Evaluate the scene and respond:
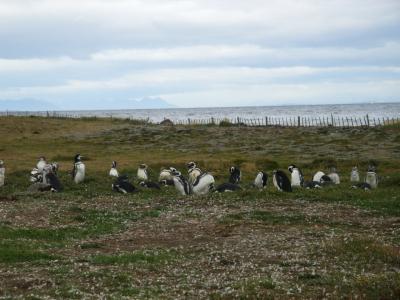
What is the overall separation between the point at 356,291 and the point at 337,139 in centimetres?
4121

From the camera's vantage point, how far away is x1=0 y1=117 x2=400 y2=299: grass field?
12.2 metres

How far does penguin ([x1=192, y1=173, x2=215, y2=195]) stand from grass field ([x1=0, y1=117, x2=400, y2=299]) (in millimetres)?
1356

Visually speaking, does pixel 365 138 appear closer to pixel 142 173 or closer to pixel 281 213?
pixel 142 173

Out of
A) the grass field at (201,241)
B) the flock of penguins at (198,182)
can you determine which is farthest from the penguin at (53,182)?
the grass field at (201,241)

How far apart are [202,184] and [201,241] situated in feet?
34.4

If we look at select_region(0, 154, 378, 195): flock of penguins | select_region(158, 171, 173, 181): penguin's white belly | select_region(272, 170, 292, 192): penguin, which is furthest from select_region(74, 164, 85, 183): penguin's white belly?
select_region(272, 170, 292, 192): penguin

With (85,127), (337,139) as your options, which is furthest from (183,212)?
(85,127)

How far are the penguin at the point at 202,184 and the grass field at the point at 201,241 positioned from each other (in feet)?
4.45

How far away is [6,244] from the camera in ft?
54.2

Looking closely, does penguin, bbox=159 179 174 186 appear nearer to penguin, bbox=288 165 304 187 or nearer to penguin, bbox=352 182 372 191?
penguin, bbox=288 165 304 187

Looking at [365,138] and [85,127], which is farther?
[85,127]

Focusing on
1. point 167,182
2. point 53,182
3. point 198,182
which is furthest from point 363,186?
point 53,182

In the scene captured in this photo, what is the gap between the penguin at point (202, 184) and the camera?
28.0 m

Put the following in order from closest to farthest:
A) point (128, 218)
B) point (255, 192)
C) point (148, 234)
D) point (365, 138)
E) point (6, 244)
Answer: point (6, 244) → point (148, 234) → point (128, 218) → point (255, 192) → point (365, 138)
